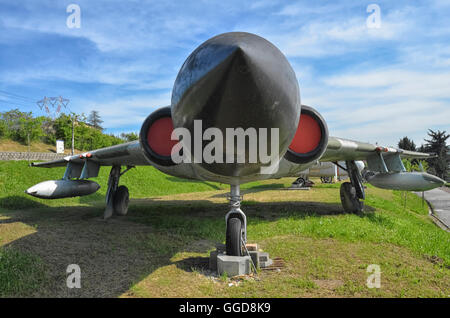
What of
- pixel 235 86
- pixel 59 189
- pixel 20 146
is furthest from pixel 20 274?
pixel 20 146

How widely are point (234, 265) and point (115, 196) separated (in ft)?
21.6

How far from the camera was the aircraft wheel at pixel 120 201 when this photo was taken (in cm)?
933

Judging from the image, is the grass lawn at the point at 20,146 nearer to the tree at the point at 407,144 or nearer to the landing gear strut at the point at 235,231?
the landing gear strut at the point at 235,231

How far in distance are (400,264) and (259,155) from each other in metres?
4.05

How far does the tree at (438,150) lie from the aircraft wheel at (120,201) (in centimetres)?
5623

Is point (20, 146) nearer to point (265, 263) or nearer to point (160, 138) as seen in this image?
point (160, 138)

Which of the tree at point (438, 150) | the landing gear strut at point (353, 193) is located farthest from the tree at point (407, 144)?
the landing gear strut at point (353, 193)

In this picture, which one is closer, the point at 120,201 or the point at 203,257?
the point at 203,257

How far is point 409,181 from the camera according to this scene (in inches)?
294

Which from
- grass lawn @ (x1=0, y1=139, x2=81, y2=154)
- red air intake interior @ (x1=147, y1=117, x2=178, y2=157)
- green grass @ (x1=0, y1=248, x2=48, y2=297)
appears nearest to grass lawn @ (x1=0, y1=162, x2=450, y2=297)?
green grass @ (x1=0, y1=248, x2=48, y2=297)
